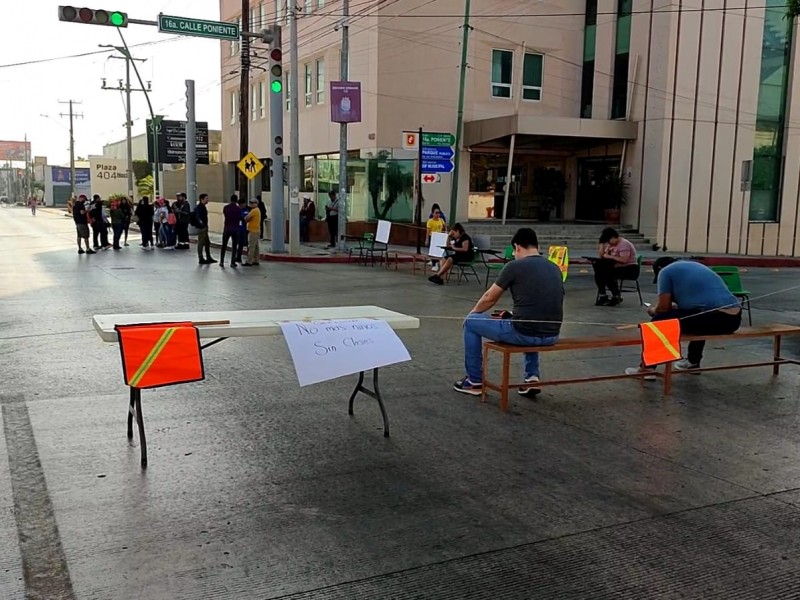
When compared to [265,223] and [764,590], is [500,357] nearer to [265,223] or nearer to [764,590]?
[764,590]

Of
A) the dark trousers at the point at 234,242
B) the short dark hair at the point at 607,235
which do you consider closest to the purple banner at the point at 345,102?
the dark trousers at the point at 234,242

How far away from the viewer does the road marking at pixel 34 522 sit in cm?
357

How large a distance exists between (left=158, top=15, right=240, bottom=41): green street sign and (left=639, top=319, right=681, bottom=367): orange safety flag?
48.6 feet

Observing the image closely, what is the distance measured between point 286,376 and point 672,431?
3.74 meters

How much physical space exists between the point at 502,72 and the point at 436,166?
9.26 metres

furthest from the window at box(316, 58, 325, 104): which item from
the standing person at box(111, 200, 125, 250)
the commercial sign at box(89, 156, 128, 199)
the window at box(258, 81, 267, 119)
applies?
the commercial sign at box(89, 156, 128, 199)

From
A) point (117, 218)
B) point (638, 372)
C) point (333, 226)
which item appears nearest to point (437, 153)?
point (333, 226)

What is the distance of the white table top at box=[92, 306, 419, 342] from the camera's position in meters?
5.65

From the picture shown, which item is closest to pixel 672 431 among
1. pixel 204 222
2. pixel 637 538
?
pixel 637 538

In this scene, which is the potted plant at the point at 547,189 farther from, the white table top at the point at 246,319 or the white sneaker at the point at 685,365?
the white table top at the point at 246,319

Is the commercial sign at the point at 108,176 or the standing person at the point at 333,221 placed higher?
the commercial sign at the point at 108,176

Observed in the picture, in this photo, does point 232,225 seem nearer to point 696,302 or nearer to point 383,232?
point 383,232

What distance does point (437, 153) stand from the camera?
74.8 feet

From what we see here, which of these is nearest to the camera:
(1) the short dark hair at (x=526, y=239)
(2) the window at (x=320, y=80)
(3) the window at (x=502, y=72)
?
(1) the short dark hair at (x=526, y=239)
